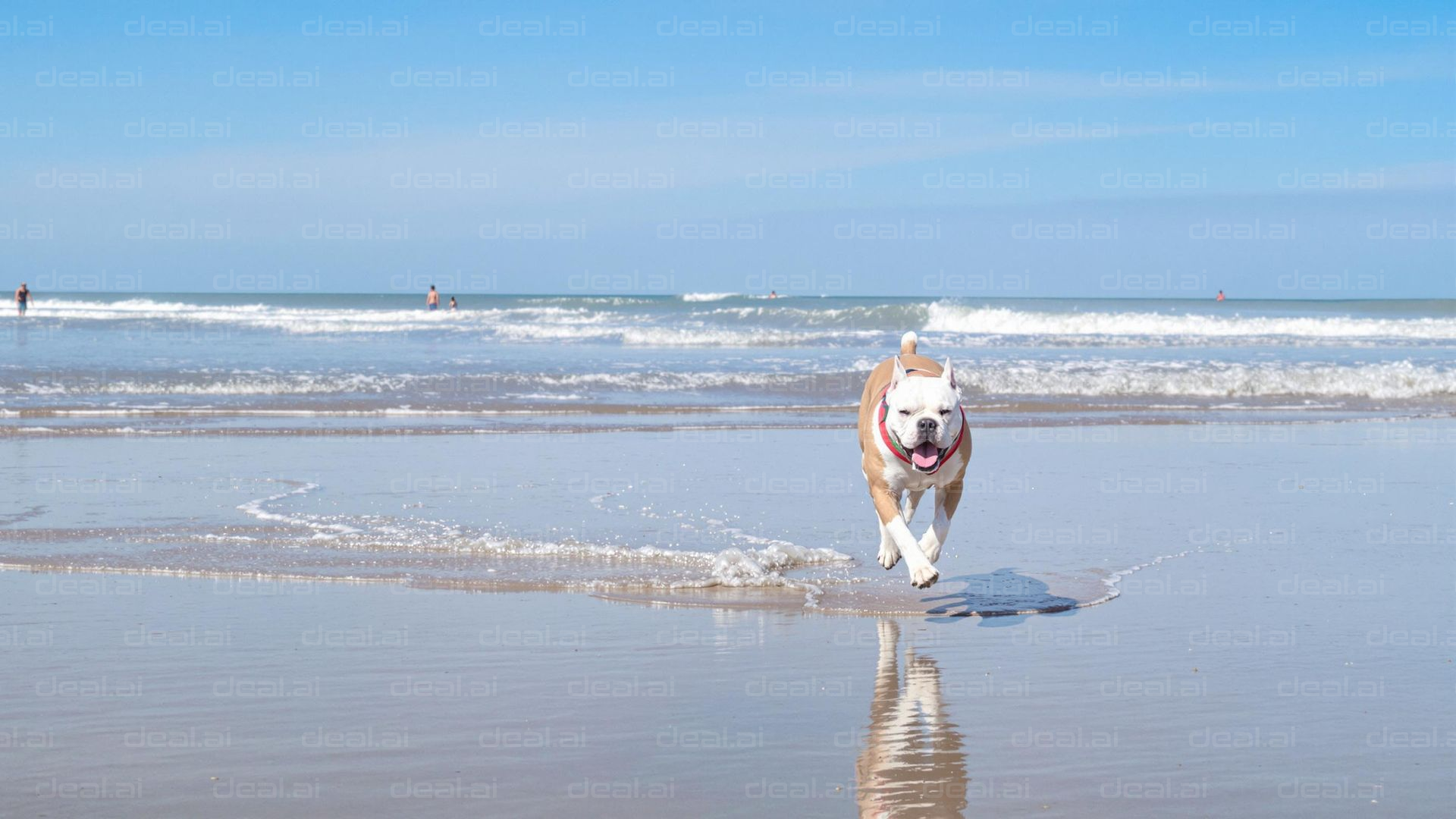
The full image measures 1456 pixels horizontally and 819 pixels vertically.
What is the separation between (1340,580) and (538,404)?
13.4 m

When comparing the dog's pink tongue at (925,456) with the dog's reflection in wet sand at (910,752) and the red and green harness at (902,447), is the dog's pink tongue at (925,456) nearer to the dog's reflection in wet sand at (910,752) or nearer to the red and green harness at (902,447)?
the red and green harness at (902,447)

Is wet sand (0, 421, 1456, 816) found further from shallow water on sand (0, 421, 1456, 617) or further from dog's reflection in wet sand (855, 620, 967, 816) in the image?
shallow water on sand (0, 421, 1456, 617)

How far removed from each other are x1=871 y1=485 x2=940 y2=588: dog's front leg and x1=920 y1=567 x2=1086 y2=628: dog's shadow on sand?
1.27ft

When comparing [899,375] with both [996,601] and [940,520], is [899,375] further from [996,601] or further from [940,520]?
[996,601]

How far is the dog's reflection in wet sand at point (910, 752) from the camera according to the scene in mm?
4102

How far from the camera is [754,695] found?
17.3 feet

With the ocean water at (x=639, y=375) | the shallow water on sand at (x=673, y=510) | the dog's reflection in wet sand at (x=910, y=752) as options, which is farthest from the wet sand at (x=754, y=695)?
the ocean water at (x=639, y=375)

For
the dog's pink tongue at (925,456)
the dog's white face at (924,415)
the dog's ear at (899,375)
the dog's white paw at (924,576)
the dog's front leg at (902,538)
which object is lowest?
the dog's white paw at (924,576)

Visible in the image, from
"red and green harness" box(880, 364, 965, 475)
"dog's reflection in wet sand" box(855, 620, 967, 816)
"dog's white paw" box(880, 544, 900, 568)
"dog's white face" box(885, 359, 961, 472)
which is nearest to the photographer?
"dog's reflection in wet sand" box(855, 620, 967, 816)

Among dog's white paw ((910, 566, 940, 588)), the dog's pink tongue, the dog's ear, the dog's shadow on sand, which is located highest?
the dog's ear

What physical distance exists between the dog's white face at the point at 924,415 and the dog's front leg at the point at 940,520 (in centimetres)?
47

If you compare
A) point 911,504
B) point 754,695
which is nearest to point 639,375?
point 911,504

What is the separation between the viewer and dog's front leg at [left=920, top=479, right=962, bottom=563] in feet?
21.9

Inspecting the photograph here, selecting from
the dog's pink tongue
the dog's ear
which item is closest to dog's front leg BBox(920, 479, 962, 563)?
the dog's pink tongue
